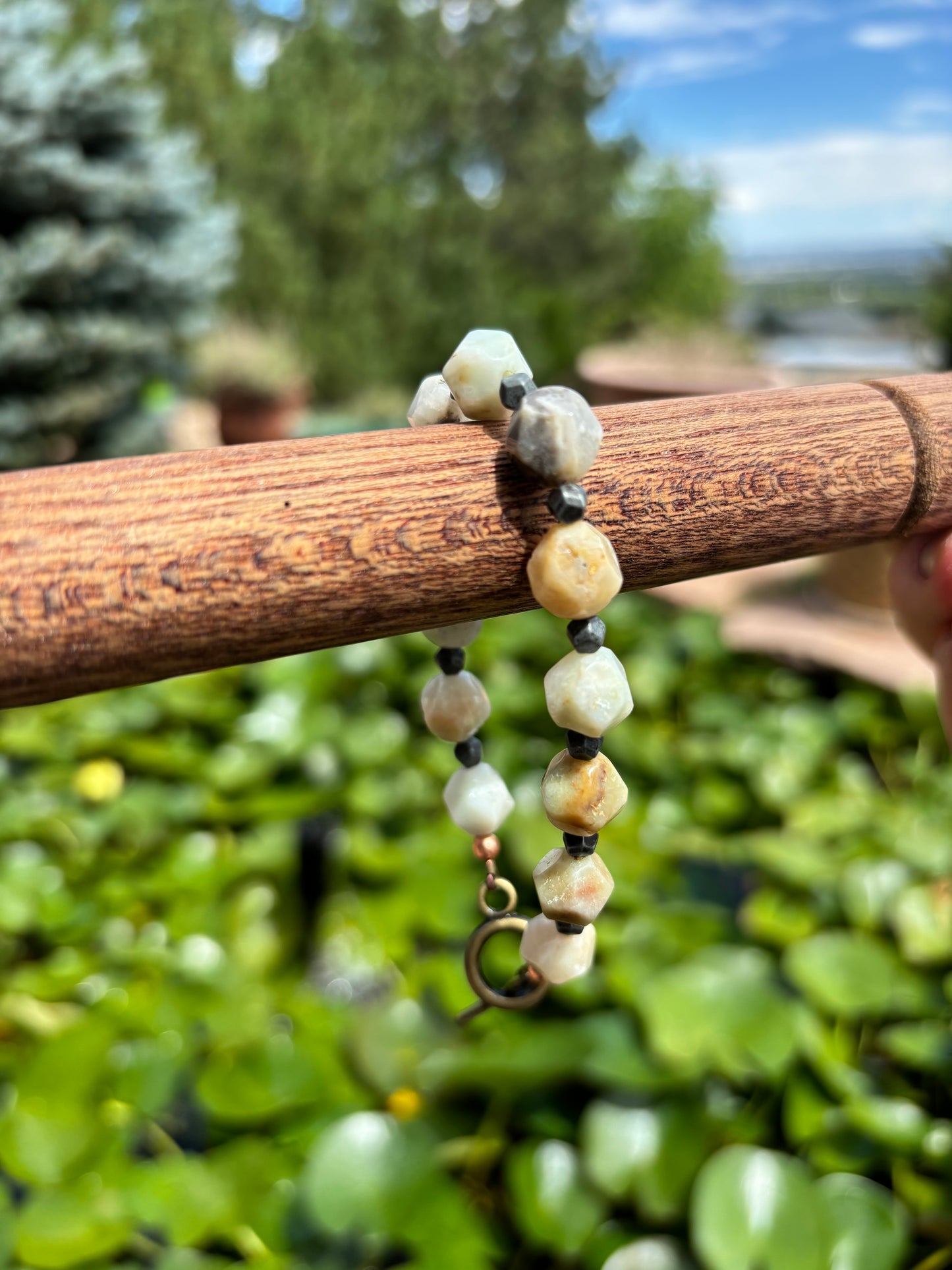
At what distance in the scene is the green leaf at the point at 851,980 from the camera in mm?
811

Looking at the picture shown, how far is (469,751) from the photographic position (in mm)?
500

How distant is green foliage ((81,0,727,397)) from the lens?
200 inches

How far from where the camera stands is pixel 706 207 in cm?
1253

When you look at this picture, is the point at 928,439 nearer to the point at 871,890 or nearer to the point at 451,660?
the point at 451,660

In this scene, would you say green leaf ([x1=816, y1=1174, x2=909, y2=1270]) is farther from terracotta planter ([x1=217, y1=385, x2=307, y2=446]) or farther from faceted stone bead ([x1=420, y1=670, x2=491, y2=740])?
terracotta planter ([x1=217, y1=385, x2=307, y2=446])

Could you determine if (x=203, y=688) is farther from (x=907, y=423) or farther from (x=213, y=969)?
(x=907, y=423)

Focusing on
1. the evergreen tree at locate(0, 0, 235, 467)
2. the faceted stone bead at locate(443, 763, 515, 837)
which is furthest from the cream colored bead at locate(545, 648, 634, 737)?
the evergreen tree at locate(0, 0, 235, 467)

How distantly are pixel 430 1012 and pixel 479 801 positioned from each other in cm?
43

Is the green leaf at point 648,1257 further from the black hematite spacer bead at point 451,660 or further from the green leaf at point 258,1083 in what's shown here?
the black hematite spacer bead at point 451,660

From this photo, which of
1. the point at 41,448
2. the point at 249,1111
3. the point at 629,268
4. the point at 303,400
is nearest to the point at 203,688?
the point at 249,1111

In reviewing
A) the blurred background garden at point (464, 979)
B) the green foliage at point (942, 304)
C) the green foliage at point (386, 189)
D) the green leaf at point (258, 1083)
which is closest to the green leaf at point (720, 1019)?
the blurred background garden at point (464, 979)

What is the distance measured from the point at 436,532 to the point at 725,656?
1.28m

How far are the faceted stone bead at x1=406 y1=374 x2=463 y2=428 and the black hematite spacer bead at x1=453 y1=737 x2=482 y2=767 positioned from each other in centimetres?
16

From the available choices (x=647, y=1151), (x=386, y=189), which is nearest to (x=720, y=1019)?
(x=647, y=1151)
